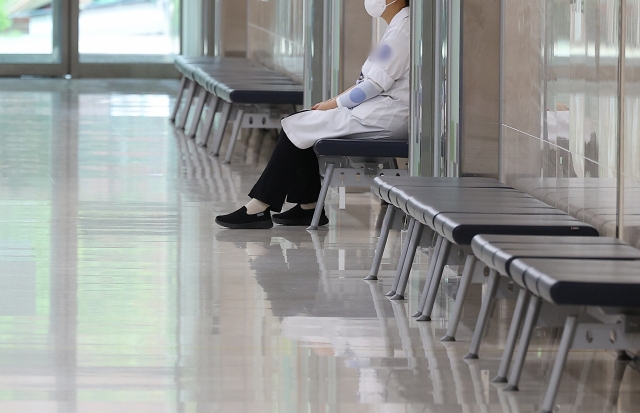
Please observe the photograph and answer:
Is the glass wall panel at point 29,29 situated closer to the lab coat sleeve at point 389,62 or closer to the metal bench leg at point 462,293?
the lab coat sleeve at point 389,62

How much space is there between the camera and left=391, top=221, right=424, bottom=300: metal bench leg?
181 inches

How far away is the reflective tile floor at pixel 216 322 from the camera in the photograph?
11.3ft

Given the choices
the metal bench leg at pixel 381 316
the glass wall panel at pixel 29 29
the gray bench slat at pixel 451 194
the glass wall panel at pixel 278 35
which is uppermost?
the glass wall panel at pixel 29 29

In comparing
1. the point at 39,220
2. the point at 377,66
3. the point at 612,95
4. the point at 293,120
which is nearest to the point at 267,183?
the point at 293,120

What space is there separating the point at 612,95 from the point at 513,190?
2.91ft

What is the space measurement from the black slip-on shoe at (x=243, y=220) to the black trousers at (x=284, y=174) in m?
0.08

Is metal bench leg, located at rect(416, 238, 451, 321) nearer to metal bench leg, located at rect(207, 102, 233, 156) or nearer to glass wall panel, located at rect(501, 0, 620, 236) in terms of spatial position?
glass wall panel, located at rect(501, 0, 620, 236)

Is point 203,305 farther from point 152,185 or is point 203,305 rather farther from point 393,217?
point 152,185

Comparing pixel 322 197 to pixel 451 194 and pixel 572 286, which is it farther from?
pixel 572 286

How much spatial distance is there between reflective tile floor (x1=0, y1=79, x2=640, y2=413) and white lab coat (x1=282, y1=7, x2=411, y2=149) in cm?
50

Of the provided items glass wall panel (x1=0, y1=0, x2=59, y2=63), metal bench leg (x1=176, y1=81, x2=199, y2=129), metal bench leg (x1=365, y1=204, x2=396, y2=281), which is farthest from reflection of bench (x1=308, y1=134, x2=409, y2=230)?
glass wall panel (x1=0, y1=0, x2=59, y2=63)

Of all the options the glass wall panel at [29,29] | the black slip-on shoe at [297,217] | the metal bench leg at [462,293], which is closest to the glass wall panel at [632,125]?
the metal bench leg at [462,293]

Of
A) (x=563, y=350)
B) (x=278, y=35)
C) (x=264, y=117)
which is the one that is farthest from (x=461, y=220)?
(x=278, y=35)

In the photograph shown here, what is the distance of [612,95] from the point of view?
154 inches
